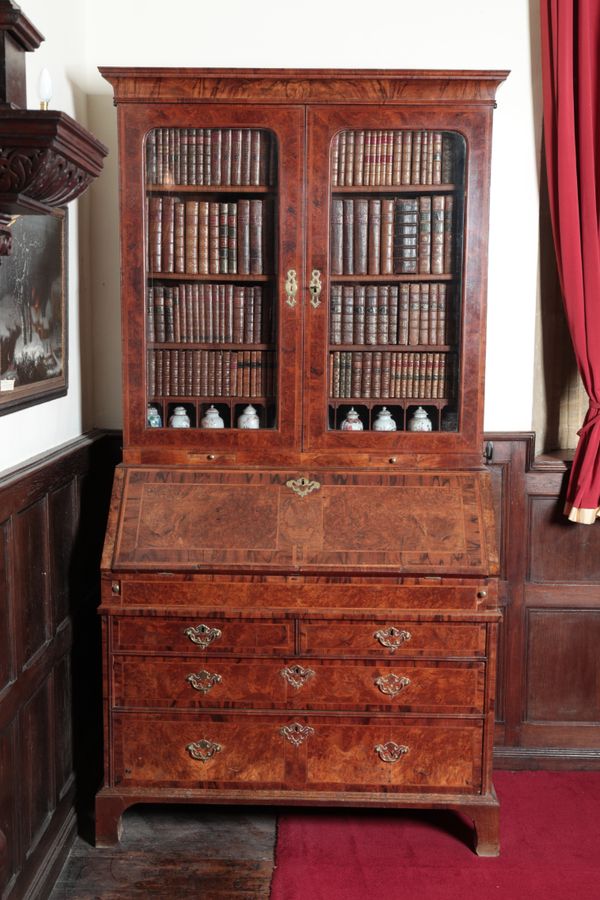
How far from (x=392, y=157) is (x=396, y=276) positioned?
0.35 meters

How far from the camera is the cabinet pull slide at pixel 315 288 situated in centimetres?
294

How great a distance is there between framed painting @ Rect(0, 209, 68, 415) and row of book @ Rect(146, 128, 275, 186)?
333 mm

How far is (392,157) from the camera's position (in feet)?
9.61

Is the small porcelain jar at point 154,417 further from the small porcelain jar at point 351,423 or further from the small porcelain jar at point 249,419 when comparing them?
A: the small porcelain jar at point 351,423

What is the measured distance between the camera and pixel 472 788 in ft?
9.52

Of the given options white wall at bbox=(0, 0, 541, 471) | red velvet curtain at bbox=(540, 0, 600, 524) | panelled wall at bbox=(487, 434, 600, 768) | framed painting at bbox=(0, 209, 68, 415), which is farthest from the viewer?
panelled wall at bbox=(487, 434, 600, 768)

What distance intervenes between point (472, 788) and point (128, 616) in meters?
1.13

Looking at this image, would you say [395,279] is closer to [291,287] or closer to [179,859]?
[291,287]

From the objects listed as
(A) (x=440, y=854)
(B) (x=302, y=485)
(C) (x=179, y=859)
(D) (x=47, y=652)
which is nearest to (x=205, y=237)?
(B) (x=302, y=485)

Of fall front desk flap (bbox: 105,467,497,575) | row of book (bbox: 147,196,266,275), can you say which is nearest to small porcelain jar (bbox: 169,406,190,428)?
fall front desk flap (bbox: 105,467,497,575)

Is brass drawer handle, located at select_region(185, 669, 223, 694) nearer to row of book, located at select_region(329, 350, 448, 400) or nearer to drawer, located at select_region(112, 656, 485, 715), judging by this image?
drawer, located at select_region(112, 656, 485, 715)

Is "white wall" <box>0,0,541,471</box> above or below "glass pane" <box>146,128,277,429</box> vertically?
above

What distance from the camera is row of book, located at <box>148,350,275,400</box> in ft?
9.90

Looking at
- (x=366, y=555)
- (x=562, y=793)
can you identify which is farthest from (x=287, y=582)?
(x=562, y=793)
